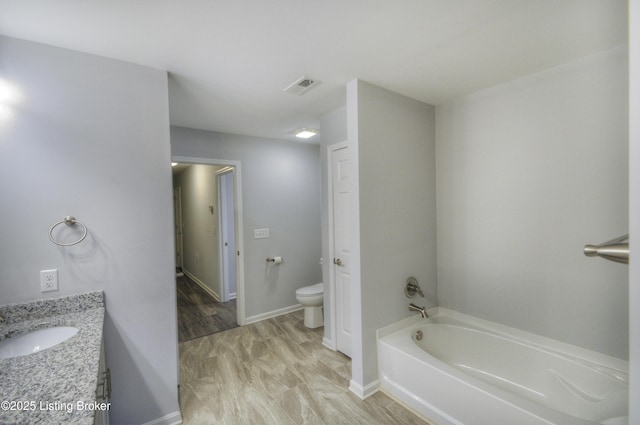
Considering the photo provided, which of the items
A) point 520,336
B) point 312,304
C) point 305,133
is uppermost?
point 305,133

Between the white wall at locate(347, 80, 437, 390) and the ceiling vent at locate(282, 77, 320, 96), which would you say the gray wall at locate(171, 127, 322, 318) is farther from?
the white wall at locate(347, 80, 437, 390)

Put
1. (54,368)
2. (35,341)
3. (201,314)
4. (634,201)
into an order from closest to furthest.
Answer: (634,201), (54,368), (35,341), (201,314)

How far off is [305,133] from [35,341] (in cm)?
284

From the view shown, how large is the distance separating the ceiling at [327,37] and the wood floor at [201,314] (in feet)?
8.67

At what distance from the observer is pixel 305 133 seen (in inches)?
133

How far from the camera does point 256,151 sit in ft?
11.7

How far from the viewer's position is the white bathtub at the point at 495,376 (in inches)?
60.1

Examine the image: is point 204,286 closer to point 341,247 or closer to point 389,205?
point 341,247

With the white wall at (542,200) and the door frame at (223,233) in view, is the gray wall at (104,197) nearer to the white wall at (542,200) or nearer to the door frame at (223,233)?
the white wall at (542,200)

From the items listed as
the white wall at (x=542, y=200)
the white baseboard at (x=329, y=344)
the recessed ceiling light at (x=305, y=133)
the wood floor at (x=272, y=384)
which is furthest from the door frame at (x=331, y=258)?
the white wall at (x=542, y=200)

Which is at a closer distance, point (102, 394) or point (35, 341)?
point (102, 394)

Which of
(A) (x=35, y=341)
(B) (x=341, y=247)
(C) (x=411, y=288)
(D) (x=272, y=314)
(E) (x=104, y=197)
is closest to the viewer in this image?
(A) (x=35, y=341)

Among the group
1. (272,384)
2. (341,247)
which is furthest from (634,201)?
(272,384)

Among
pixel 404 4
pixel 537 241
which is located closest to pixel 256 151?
pixel 404 4
